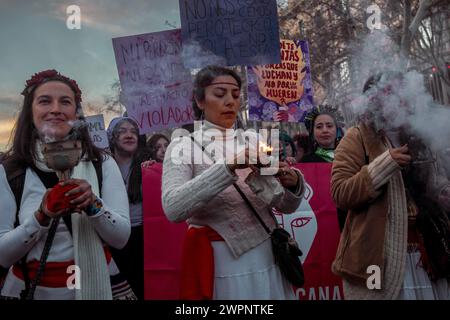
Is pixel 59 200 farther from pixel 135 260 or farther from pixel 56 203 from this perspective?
pixel 135 260

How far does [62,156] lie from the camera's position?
1996 mm

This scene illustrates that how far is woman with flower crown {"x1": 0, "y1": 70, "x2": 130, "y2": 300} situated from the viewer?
1974 mm

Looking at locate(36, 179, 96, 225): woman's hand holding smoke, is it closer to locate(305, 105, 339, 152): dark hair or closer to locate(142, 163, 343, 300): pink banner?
locate(142, 163, 343, 300): pink banner

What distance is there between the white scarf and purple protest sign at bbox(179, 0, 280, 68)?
165cm

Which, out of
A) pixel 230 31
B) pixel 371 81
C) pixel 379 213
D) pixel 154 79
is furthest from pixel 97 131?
pixel 379 213

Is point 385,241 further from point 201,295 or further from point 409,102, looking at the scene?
point 201,295

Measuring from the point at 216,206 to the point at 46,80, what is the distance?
96 cm

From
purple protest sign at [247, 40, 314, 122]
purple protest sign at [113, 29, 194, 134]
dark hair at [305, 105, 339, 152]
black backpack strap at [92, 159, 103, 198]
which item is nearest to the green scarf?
dark hair at [305, 105, 339, 152]

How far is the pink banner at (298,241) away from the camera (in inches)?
139

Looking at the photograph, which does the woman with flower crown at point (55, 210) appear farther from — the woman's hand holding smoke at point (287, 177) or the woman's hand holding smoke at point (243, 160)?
the woman's hand holding smoke at point (287, 177)

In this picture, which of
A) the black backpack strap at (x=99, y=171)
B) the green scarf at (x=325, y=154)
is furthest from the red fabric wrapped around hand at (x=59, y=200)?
the green scarf at (x=325, y=154)

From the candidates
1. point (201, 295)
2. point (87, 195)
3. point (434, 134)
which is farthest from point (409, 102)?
point (87, 195)

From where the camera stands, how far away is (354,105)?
264cm
